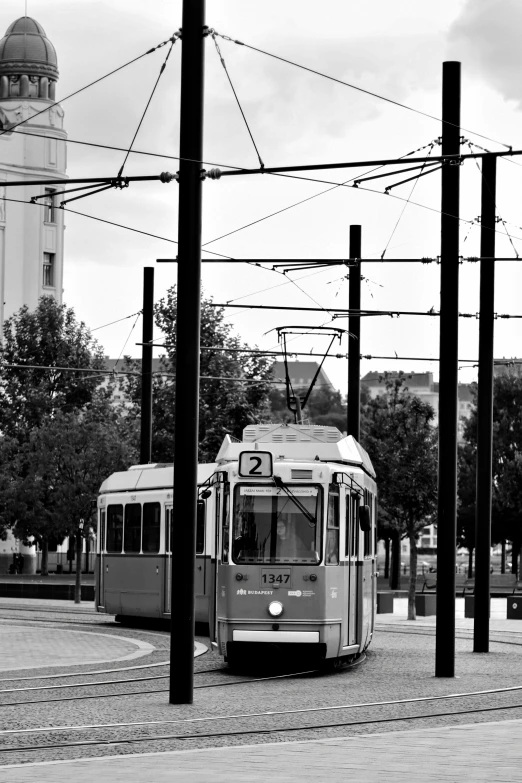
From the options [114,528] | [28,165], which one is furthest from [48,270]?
[114,528]

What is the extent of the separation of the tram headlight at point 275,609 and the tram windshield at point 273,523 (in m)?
0.59

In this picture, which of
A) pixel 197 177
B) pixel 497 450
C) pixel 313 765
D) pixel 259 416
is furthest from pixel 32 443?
pixel 313 765

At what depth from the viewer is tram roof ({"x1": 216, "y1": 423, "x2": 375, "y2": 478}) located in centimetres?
2081

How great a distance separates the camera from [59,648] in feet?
80.1

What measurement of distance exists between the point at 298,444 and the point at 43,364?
51796 mm

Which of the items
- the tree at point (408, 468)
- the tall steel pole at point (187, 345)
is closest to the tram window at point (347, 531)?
the tall steel pole at point (187, 345)

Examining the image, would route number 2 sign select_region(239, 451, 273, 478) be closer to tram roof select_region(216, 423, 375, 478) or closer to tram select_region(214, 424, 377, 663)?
tram select_region(214, 424, 377, 663)

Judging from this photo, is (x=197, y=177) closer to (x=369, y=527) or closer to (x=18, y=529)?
(x=369, y=527)

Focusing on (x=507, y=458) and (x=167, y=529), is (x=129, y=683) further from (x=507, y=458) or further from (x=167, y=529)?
(x=507, y=458)

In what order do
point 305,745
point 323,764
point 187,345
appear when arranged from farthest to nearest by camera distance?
point 187,345 < point 305,745 < point 323,764

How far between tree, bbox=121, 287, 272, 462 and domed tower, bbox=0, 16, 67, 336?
2787 centimetres

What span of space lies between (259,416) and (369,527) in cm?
3738

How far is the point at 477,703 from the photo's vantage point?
1616 cm

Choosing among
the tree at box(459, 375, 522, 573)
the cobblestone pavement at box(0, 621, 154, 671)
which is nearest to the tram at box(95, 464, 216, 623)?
the cobblestone pavement at box(0, 621, 154, 671)
